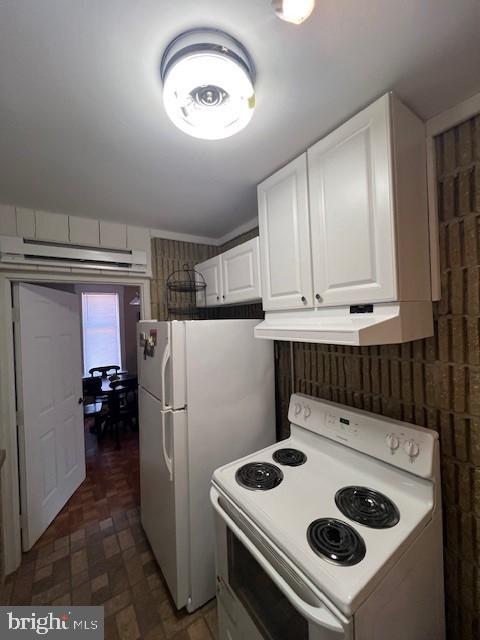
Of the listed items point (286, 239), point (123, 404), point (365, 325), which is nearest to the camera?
point (365, 325)

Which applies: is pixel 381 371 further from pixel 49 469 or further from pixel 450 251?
pixel 49 469

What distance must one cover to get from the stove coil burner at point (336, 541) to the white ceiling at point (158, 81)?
152cm

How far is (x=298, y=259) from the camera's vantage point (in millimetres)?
1270

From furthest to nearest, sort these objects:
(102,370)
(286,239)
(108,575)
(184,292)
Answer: (102,370) → (184,292) → (108,575) → (286,239)

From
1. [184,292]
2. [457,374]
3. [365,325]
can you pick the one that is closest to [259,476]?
[365,325]

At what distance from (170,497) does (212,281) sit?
149 cm

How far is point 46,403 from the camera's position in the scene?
2158 millimetres

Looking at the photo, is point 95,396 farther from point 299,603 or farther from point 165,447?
point 299,603

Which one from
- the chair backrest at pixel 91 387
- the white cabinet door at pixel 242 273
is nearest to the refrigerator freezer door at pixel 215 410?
the white cabinet door at pixel 242 273

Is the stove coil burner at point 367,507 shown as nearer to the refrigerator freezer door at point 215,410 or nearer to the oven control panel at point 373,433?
the oven control panel at point 373,433

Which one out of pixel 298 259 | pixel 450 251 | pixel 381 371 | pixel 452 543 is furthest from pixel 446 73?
pixel 452 543

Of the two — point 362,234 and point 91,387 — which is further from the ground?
point 362,234

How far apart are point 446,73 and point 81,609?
9.63 feet

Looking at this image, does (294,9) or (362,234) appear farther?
(362,234)
